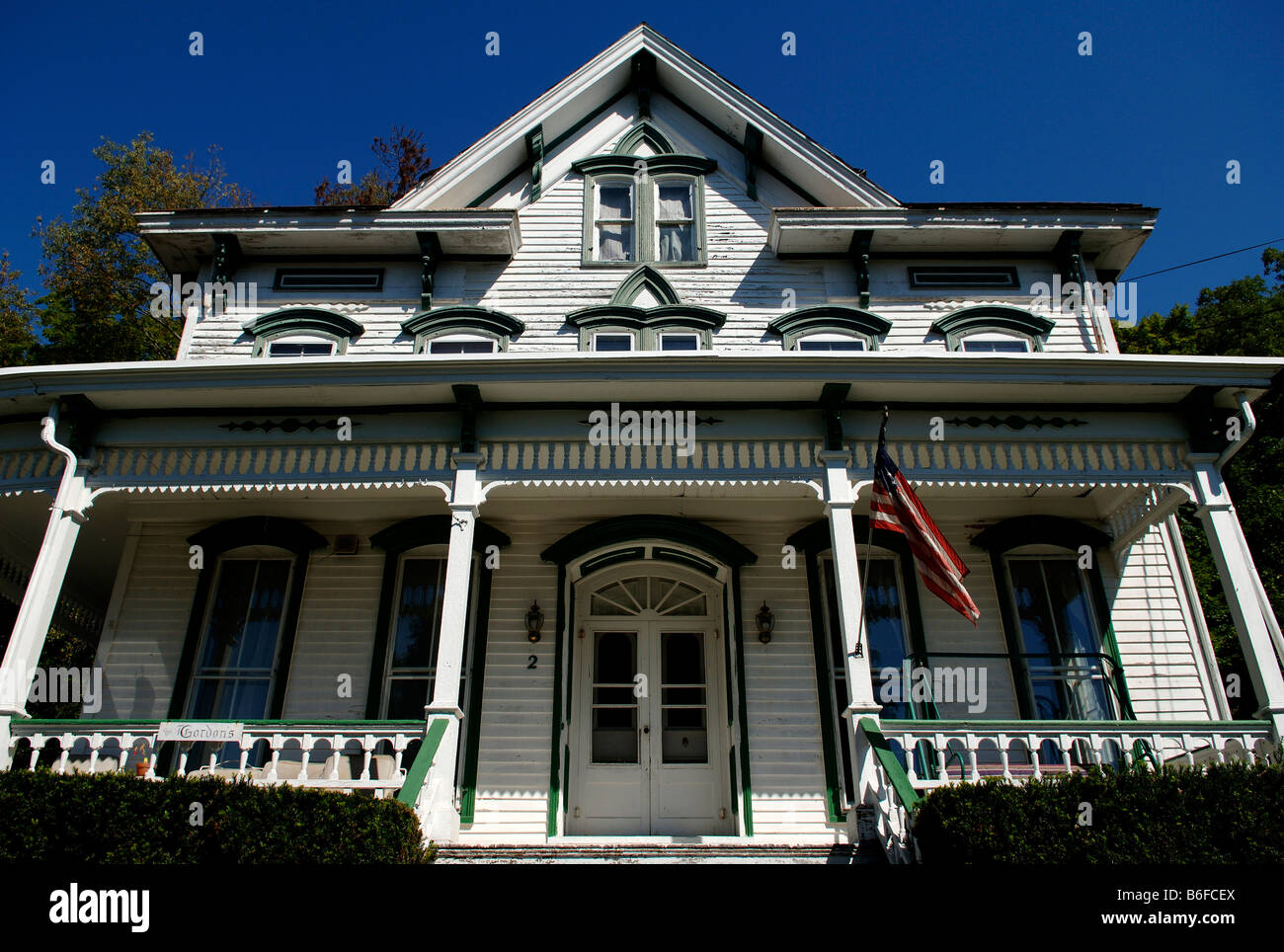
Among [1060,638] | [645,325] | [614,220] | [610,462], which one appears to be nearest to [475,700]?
[610,462]

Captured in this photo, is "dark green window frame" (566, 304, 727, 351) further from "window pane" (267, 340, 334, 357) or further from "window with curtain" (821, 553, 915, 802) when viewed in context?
"window with curtain" (821, 553, 915, 802)

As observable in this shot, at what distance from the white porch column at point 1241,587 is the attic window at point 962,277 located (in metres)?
4.03

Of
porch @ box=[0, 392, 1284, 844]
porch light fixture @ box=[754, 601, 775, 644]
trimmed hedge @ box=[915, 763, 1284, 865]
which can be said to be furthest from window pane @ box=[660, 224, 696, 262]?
trimmed hedge @ box=[915, 763, 1284, 865]

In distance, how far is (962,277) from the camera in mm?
11125

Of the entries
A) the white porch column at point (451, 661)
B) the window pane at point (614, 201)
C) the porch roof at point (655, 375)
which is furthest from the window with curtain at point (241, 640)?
the window pane at point (614, 201)

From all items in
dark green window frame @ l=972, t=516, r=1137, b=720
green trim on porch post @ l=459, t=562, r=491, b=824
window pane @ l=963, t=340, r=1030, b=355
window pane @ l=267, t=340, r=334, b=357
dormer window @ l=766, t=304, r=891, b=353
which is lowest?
green trim on porch post @ l=459, t=562, r=491, b=824

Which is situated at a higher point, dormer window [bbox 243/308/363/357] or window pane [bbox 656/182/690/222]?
window pane [bbox 656/182/690/222]

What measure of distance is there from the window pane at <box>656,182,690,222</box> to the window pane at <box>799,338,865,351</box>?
2.53m

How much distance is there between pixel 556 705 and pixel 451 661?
1.81m

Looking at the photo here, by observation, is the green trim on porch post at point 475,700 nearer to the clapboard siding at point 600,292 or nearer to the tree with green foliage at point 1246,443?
the clapboard siding at point 600,292

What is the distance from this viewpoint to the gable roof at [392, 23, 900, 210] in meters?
11.4

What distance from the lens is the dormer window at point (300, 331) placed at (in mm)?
10750

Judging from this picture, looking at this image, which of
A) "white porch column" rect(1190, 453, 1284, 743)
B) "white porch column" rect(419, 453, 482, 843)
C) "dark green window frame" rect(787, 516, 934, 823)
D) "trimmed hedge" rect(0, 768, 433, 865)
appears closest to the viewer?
"trimmed hedge" rect(0, 768, 433, 865)
